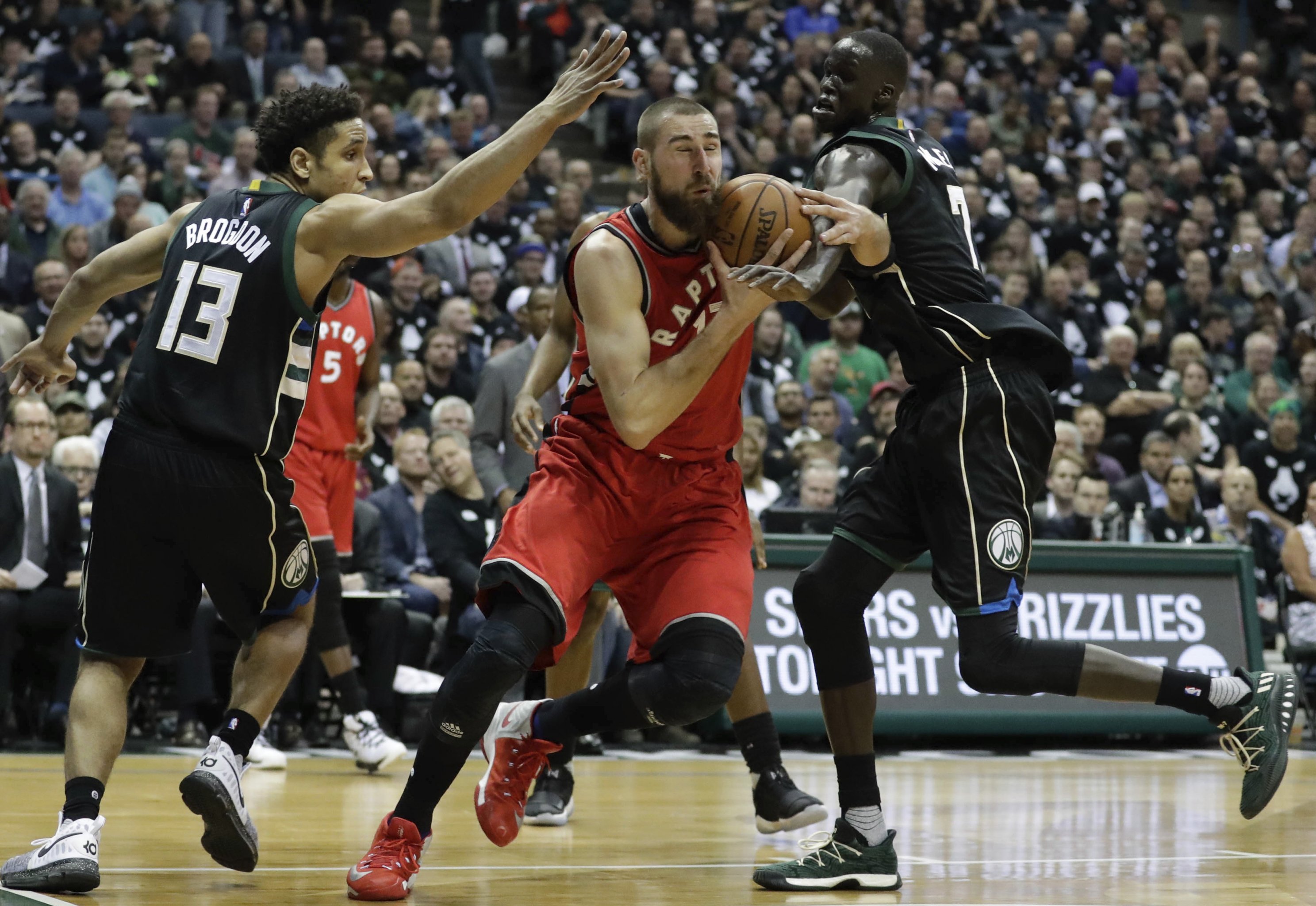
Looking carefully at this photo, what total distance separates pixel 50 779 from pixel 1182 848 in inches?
173

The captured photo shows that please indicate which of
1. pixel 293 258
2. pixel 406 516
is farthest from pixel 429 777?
pixel 406 516

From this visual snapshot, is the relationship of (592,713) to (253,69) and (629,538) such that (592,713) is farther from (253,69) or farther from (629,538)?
(253,69)

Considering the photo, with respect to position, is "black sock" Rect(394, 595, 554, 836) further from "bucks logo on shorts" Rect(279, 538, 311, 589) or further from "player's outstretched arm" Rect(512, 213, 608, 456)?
"player's outstretched arm" Rect(512, 213, 608, 456)

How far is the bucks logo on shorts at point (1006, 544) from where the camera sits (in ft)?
14.5

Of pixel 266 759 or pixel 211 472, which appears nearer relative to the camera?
pixel 211 472

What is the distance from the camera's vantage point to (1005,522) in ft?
14.6

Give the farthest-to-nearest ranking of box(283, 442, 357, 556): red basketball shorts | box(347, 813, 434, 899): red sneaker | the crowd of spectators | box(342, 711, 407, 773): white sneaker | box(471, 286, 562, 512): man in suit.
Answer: the crowd of spectators
box(471, 286, 562, 512): man in suit
box(342, 711, 407, 773): white sneaker
box(283, 442, 357, 556): red basketball shorts
box(347, 813, 434, 899): red sneaker

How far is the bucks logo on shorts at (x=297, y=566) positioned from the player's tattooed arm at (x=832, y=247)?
1.40 meters

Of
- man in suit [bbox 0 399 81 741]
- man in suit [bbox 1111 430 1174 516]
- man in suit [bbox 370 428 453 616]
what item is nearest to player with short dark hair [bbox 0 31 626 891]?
man in suit [bbox 0 399 81 741]

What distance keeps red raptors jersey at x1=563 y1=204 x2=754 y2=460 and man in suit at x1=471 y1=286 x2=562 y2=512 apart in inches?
154

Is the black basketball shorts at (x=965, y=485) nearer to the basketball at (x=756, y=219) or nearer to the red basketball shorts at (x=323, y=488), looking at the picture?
the basketball at (x=756, y=219)

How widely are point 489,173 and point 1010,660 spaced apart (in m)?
1.87

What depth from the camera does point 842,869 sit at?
438 centimetres

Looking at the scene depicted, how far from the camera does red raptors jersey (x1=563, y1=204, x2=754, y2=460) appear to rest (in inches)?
172
